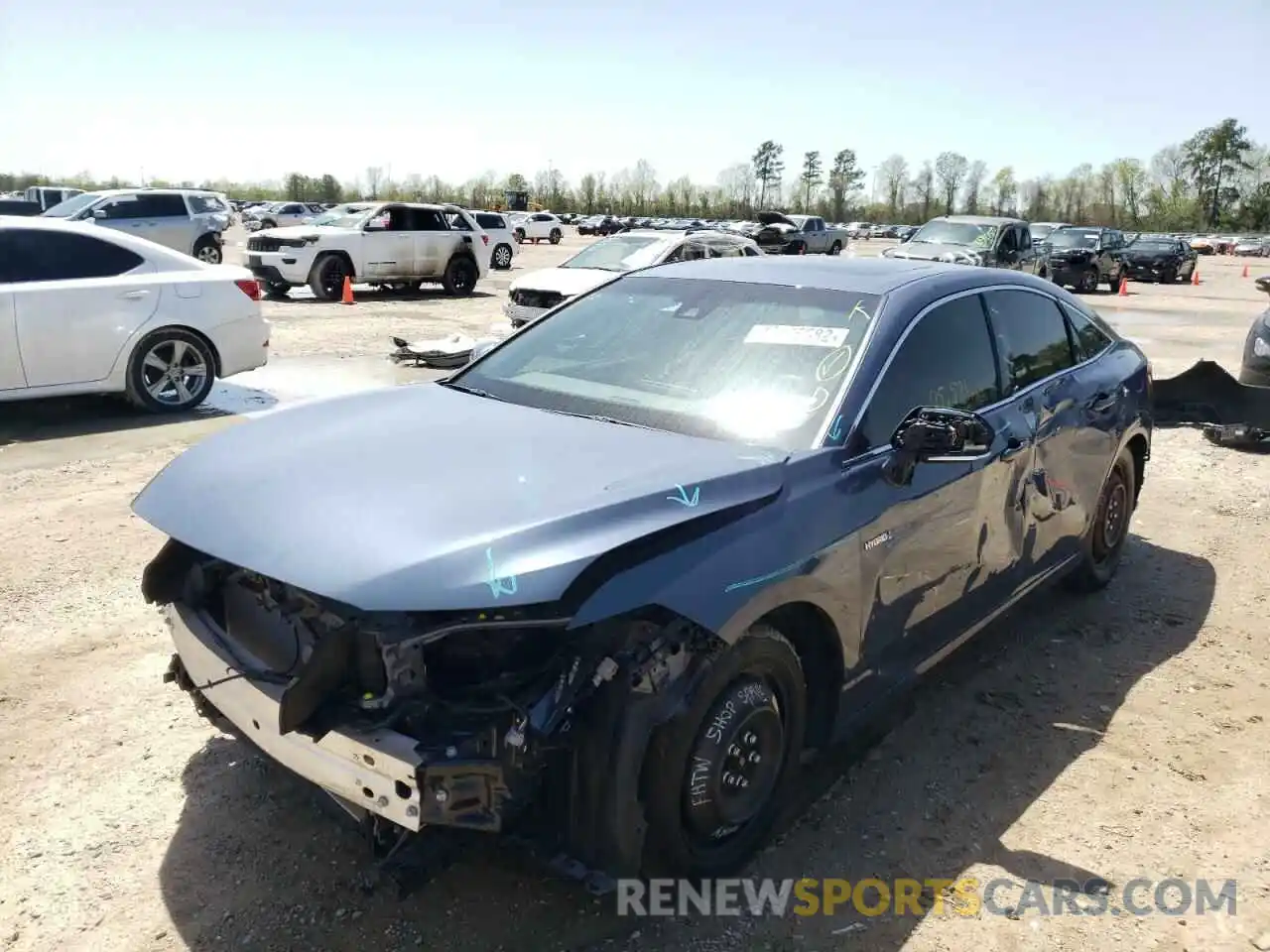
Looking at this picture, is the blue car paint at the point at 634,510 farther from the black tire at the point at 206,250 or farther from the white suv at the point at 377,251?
the black tire at the point at 206,250

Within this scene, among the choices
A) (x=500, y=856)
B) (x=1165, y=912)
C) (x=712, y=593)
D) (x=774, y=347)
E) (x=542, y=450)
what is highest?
(x=774, y=347)

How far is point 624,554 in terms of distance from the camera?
7.61ft

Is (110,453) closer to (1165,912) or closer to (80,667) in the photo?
(80,667)

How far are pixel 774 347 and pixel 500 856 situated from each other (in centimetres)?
187

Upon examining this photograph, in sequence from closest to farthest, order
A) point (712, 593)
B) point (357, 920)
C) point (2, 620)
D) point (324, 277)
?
1. point (712, 593)
2. point (357, 920)
3. point (2, 620)
4. point (324, 277)

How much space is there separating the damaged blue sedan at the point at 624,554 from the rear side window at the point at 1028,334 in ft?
0.11

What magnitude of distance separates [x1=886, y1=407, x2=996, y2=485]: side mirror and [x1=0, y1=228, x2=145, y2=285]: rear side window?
283 inches

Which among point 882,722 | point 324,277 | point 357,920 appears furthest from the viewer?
point 324,277

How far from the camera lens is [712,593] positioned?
2.43m

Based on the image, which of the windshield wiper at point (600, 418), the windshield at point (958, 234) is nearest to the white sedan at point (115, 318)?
the windshield wiper at point (600, 418)

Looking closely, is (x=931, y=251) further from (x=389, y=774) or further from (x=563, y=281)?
(x=389, y=774)

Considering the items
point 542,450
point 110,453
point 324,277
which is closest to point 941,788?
point 542,450

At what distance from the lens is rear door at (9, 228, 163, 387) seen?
7383mm

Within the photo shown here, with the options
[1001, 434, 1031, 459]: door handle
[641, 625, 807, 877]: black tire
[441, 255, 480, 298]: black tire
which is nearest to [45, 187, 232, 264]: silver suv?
[441, 255, 480, 298]: black tire
